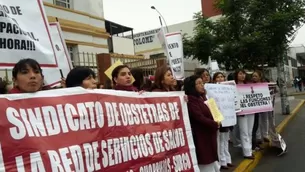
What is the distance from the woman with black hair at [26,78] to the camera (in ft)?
9.09

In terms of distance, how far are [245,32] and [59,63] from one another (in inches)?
303

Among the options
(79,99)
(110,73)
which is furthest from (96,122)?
(110,73)

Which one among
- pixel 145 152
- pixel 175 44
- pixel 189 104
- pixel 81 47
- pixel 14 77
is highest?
pixel 81 47

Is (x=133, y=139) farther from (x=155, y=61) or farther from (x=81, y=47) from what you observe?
(x=81, y=47)

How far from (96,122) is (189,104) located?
192 cm

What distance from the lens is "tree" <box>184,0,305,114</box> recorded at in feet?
33.4

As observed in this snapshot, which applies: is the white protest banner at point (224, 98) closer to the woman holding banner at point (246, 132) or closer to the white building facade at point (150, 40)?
the woman holding banner at point (246, 132)

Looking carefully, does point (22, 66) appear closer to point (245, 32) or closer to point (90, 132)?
point (90, 132)

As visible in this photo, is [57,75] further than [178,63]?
No

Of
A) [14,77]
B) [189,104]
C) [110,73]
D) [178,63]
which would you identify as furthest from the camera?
[178,63]

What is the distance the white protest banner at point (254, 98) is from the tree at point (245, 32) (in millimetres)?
2327

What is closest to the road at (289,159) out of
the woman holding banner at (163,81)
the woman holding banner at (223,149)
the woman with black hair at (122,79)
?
the woman holding banner at (223,149)

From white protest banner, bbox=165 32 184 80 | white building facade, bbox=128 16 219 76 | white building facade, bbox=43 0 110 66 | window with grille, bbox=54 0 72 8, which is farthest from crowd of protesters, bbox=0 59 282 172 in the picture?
white building facade, bbox=128 16 219 76

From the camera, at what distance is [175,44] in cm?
671
